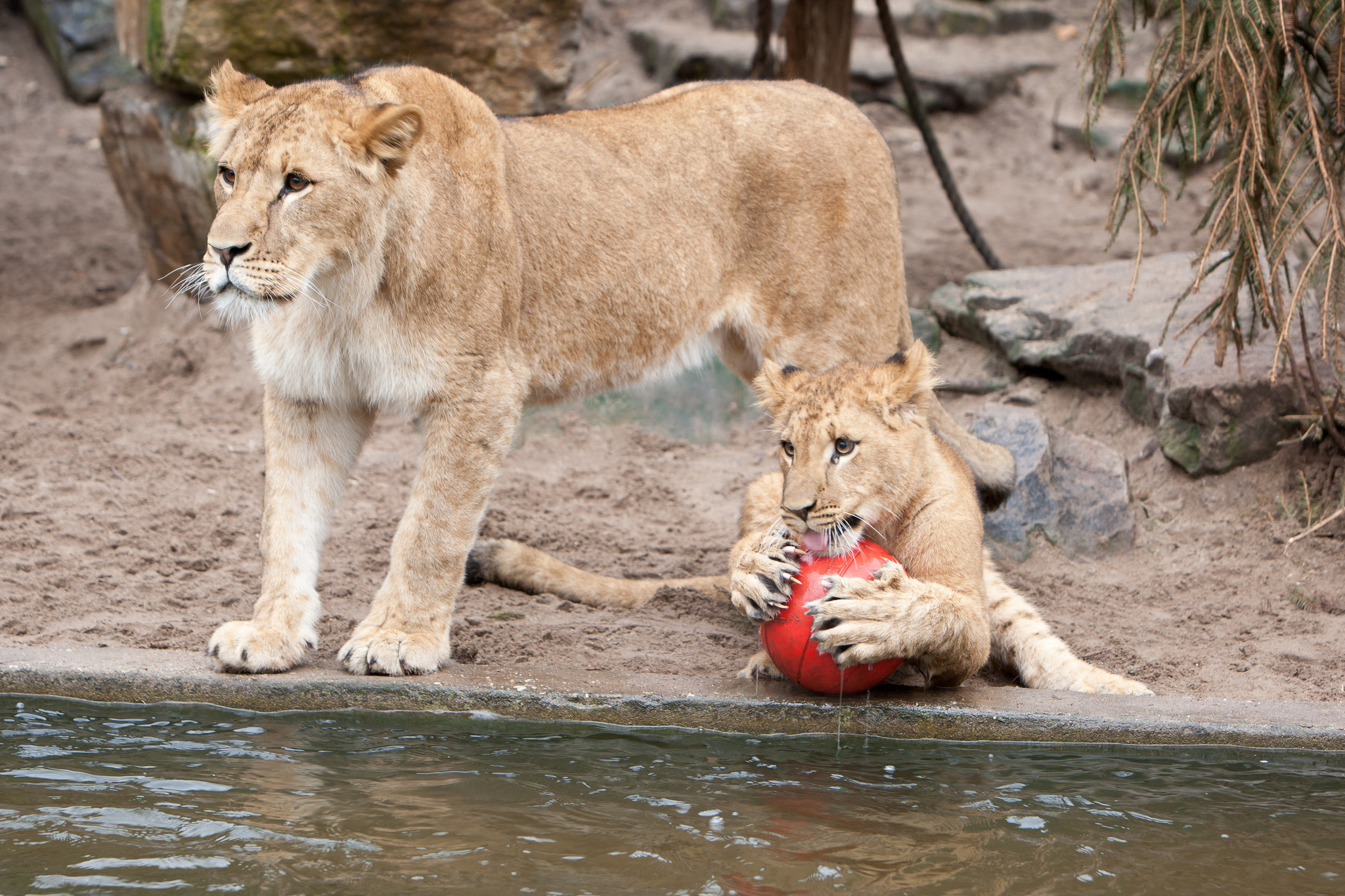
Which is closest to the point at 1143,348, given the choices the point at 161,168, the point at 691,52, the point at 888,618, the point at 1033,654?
the point at 1033,654

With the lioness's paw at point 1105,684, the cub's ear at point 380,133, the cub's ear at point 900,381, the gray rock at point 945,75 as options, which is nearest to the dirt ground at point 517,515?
the lioness's paw at point 1105,684

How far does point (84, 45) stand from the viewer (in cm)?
1354

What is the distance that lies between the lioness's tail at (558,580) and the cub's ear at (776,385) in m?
1.27

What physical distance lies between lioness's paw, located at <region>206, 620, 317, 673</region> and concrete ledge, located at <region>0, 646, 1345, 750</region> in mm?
49

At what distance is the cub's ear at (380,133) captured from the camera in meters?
4.20

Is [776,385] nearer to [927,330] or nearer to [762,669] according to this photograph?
[762,669]

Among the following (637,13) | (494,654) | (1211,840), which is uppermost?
(637,13)

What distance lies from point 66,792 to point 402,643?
113cm

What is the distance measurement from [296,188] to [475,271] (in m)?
0.76

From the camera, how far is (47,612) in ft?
17.0

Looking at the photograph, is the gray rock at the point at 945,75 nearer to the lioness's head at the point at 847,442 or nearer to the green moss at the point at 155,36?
the green moss at the point at 155,36

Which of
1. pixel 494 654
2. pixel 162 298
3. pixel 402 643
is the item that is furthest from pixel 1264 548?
pixel 162 298

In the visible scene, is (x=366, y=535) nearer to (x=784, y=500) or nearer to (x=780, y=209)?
(x=780, y=209)

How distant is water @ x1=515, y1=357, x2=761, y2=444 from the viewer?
842 cm
